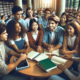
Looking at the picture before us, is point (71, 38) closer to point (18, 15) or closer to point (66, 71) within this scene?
point (66, 71)

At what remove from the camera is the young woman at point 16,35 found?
204 centimetres

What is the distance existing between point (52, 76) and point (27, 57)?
55 cm

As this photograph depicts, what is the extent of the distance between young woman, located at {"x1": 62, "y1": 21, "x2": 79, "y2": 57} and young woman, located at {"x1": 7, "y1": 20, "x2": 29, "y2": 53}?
3.04 feet

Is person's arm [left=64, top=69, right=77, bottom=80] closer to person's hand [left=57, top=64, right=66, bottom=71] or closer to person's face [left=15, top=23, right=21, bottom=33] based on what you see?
person's hand [left=57, top=64, right=66, bottom=71]

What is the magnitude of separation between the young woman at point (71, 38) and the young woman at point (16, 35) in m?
0.93

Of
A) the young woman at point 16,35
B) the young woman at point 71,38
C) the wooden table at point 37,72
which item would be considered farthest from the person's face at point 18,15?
the wooden table at point 37,72

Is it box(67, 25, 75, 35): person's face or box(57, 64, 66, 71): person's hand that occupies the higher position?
box(67, 25, 75, 35): person's face

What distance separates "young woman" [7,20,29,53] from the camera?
204 cm

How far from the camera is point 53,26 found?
221cm

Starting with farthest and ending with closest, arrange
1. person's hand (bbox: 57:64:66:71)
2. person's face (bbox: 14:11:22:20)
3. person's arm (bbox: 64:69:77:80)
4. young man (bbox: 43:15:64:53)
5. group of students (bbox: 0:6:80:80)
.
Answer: person's face (bbox: 14:11:22:20) < young man (bbox: 43:15:64:53) < group of students (bbox: 0:6:80:80) < person's hand (bbox: 57:64:66:71) < person's arm (bbox: 64:69:77:80)

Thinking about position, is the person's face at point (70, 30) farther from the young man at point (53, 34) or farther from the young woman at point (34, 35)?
the young woman at point (34, 35)

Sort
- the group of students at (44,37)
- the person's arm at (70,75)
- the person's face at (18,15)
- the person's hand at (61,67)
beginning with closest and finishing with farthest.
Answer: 1. the person's arm at (70,75)
2. the person's hand at (61,67)
3. the group of students at (44,37)
4. the person's face at (18,15)

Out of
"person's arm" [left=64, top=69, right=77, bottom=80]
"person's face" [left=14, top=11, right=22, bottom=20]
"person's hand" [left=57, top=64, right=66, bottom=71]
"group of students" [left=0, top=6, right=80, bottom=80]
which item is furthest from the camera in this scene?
"person's face" [left=14, top=11, right=22, bottom=20]

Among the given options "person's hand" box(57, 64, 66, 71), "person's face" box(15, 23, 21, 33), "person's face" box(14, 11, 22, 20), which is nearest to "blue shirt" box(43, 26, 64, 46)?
"person's face" box(15, 23, 21, 33)
